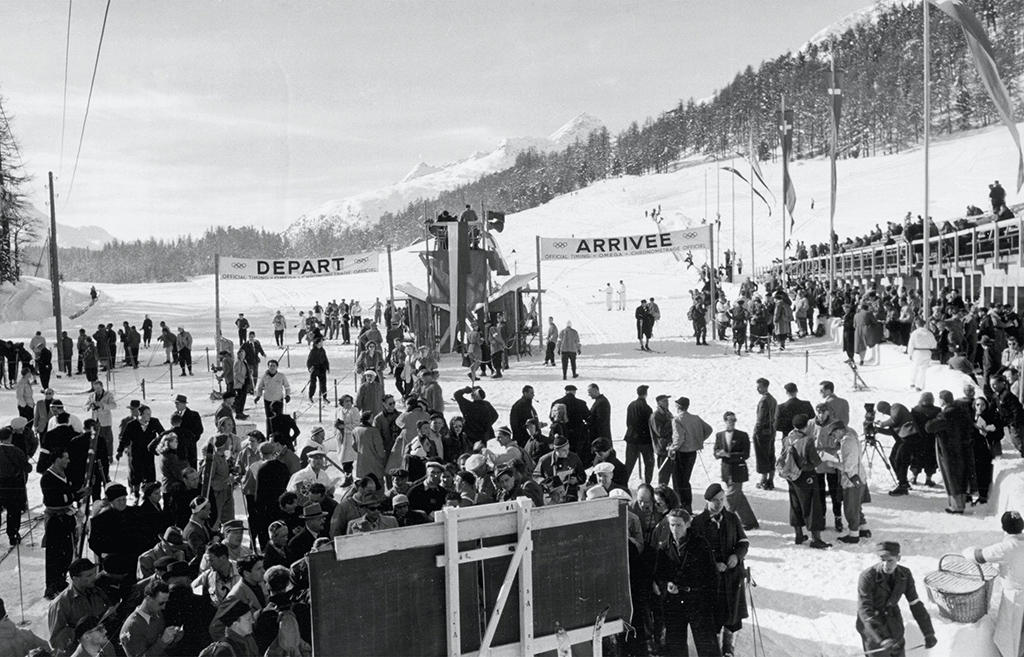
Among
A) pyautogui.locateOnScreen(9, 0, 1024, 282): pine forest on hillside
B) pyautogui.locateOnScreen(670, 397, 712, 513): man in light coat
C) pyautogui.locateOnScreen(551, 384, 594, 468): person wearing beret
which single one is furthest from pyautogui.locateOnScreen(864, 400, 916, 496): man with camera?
pyautogui.locateOnScreen(9, 0, 1024, 282): pine forest on hillside

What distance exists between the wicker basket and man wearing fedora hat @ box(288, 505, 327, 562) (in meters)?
4.57

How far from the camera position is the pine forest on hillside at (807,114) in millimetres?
105438

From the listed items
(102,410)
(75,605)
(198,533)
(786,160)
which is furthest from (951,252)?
(75,605)

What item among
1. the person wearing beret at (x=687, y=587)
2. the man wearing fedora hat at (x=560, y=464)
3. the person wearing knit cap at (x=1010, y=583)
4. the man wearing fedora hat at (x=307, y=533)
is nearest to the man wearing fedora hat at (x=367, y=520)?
the man wearing fedora hat at (x=307, y=533)

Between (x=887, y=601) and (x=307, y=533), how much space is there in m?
4.39

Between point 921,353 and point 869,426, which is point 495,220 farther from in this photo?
point 869,426

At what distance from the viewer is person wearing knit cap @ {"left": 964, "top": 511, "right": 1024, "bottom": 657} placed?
18.5 ft

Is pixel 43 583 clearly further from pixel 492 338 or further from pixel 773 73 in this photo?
pixel 773 73

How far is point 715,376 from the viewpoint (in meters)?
19.9

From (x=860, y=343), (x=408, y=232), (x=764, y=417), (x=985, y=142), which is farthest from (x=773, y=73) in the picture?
(x=764, y=417)

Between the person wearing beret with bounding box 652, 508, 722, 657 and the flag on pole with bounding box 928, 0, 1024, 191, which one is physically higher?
the flag on pole with bounding box 928, 0, 1024, 191

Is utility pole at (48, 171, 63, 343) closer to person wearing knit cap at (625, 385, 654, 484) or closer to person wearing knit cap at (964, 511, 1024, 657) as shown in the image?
person wearing knit cap at (625, 385, 654, 484)

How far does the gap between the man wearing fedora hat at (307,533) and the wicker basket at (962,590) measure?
15.0 ft

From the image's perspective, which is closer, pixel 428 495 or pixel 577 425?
pixel 428 495
